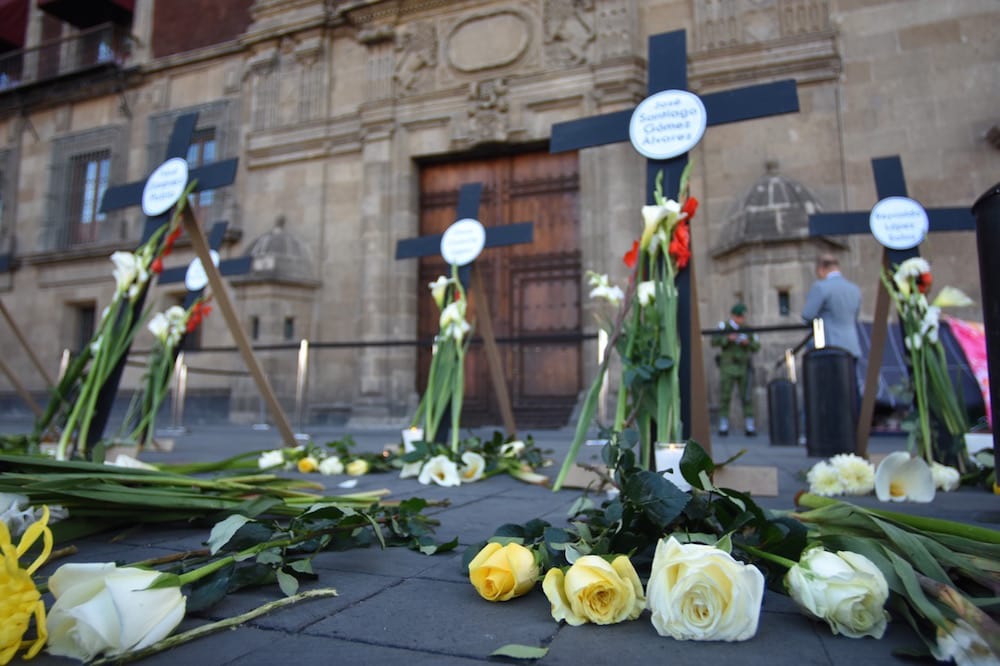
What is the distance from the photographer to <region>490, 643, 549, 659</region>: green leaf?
1006 mm

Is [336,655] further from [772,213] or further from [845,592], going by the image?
[772,213]

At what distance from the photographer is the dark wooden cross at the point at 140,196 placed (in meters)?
3.46

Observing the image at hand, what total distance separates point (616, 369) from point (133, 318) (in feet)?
18.2

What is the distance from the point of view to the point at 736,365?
22.9 ft

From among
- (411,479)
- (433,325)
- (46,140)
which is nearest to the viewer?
(411,479)

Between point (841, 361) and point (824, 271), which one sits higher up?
point (824, 271)

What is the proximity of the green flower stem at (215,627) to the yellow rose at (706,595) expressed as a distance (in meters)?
Result: 0.70

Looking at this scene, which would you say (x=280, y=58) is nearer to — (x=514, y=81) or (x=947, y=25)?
(x=514, y=81)

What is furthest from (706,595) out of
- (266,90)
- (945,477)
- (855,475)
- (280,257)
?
(266,90)

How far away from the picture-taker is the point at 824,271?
548 centimetres

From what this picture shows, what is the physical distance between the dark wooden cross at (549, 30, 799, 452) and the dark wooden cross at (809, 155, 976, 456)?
1.41m

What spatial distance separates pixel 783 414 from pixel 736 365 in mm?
1192

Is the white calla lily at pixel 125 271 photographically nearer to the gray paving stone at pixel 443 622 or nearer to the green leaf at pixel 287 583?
the green leaf at pixel 287 583

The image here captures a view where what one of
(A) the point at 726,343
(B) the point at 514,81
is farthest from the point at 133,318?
(B) the point at 514,81
